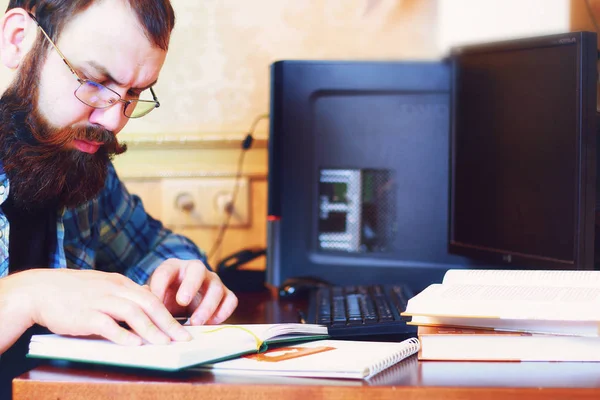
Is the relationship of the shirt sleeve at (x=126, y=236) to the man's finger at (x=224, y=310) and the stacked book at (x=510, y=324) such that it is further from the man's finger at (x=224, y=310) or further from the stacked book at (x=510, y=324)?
the stacked book at (x=510, y=324)

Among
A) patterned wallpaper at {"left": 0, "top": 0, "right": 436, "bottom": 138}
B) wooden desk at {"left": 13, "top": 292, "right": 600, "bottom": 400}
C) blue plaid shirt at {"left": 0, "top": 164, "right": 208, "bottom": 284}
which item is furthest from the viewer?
patterned wallpaper at {"left": 0, "top": 0, "right": 436, "bottom": 138}

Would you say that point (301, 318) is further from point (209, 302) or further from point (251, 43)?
point (251, 43)

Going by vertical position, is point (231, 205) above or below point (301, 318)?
above

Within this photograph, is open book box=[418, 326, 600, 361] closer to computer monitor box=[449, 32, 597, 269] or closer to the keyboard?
the keyboard

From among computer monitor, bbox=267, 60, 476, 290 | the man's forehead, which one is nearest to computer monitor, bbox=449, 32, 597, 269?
computer monitor, bbox=267, 60, 476, 290

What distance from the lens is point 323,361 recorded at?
68 cm

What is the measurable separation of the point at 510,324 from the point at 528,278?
0.12 metres

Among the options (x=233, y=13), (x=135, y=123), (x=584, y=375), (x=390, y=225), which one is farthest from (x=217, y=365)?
(x=233, y=13)

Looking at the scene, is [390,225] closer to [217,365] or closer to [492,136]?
[492,136]

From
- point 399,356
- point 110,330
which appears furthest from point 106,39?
point 399,356

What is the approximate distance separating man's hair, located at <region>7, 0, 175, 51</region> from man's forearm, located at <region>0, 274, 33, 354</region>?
36cm

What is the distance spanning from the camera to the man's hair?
37.2 inches

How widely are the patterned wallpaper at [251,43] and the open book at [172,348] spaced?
→ 89cm

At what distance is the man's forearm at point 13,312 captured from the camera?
74 cm
